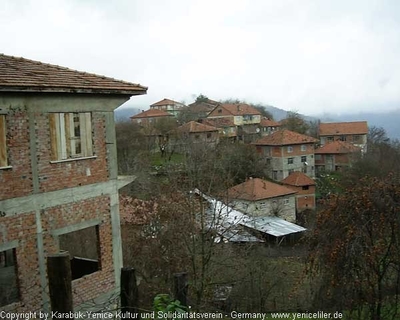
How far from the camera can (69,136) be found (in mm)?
10344

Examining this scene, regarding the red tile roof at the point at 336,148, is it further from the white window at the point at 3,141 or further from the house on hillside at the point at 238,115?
the white window at the point at 3,141

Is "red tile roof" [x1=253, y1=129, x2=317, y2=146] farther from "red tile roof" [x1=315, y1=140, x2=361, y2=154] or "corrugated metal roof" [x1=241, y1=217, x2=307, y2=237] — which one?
"corrugated metal roof" [x1=241, y1=217, x2=307, y2=237]

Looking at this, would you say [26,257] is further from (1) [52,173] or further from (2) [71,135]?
(2) [71,135]

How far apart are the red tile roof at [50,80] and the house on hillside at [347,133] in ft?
207

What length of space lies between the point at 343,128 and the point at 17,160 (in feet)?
225

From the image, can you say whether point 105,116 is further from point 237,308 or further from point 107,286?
point 237,308

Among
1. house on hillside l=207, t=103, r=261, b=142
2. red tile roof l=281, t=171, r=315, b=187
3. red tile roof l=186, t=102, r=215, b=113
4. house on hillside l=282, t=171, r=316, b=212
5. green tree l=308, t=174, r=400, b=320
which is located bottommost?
house on hillside l=282, t=171, r=316, b=212

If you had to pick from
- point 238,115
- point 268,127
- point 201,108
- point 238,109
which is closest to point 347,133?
point 268,127

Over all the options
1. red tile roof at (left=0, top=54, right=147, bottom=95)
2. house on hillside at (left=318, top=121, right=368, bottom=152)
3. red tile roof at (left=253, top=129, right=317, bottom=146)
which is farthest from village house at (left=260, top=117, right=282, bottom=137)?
red tile roof at (left=0, top=54, right=147, bottom=95)

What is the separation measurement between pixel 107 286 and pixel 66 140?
12.4 ft

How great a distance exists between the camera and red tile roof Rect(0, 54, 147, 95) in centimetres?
921

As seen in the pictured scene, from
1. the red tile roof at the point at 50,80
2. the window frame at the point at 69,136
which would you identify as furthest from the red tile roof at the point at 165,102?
the window frame at the point at 69,136

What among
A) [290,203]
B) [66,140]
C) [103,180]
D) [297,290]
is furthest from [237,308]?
[290,203]

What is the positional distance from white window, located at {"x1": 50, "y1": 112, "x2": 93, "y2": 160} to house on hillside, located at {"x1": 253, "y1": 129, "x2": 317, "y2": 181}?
44703mm
